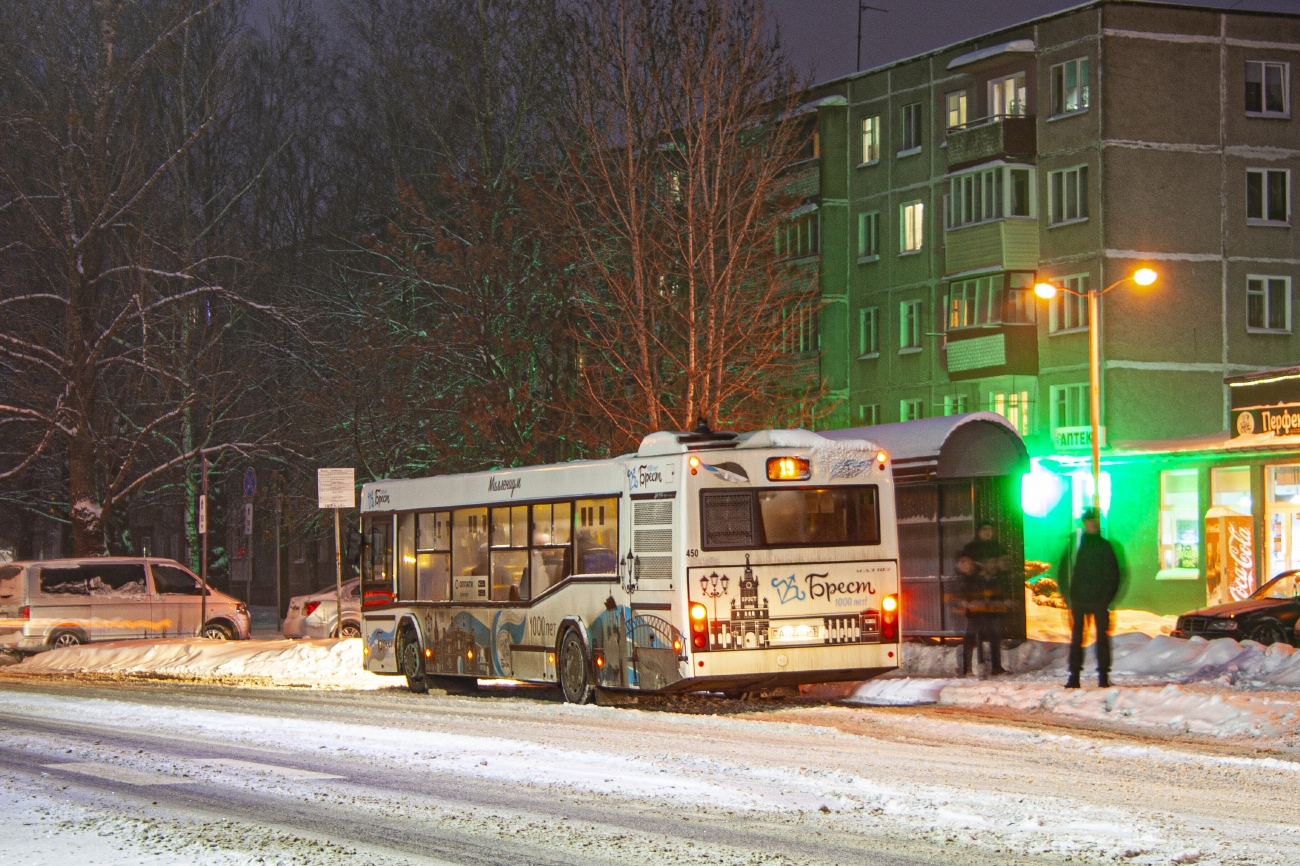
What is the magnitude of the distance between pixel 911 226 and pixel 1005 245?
4.96m

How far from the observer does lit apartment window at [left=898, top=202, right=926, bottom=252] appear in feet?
182

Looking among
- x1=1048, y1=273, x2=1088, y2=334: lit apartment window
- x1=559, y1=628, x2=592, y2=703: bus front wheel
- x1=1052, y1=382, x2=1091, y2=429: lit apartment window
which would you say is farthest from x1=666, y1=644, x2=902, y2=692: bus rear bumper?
x1=1048, y1=273, x2=1088, y2=334: lit apartment window

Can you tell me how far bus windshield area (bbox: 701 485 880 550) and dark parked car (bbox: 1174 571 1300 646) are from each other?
38.3 feet

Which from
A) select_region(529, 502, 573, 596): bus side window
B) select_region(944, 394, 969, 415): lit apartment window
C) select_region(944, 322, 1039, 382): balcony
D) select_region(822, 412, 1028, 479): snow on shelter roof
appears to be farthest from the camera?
select_region(944, 394, 969, 415): lit apartment window

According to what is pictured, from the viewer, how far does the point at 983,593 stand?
2133 cm

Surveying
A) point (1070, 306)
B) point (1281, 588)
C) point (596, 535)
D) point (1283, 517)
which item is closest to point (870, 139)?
point (1070, 306)

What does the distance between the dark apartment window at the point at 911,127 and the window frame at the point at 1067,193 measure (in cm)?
542

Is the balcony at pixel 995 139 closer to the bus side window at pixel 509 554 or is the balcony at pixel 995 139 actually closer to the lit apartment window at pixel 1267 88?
the lit apartment window at pixel 1267 88

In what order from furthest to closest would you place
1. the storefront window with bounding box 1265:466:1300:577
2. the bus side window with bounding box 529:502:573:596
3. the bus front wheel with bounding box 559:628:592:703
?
the storefront window with bounding box 1265:466:1300:577 < the bus side window with bounding box 529:502:573:596 < the bus front wheel with bounding box 559:628:592:703

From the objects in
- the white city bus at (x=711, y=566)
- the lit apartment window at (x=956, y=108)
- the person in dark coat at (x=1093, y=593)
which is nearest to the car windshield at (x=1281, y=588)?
the person in dark coat at (x=1093, y=593)

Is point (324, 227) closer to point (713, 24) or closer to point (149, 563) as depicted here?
point (149, 563)

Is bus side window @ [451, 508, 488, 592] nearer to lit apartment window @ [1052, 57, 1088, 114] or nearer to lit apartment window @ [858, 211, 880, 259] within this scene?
lit apartment window @ [1052, 57, 1088, 114]

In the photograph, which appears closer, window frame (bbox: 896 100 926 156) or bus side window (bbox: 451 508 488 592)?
bus side window (bbox: 451 508 488 592)

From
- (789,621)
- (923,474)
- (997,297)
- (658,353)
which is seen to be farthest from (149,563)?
(997,297)
